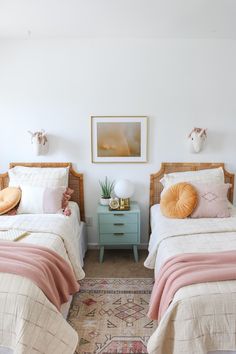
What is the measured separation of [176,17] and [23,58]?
167cm

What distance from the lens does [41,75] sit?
302 centimetres

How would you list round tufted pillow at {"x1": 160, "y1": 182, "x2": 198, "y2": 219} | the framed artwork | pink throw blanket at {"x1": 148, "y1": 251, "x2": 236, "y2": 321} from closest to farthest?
pink throw blanket at {"x1": 148, "y1": 251, "x2": 236, "y2": 321}, round tufted pillow at {"x1": 160, "y1": 182, "x2": 198, "y2": 219}, the framed artwork

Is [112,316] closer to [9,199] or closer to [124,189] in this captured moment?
[124,189]

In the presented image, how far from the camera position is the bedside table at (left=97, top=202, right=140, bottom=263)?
2943 millimetres

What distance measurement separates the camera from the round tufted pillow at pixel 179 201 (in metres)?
2.55

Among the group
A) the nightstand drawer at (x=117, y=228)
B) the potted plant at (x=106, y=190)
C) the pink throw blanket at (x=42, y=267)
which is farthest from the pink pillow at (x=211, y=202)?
the pink throw blanket at (x=42, y=267)

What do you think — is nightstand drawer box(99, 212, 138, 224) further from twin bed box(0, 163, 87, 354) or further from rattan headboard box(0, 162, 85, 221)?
twin bed box(0, 163, 87, 354)

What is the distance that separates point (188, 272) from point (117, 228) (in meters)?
1.40

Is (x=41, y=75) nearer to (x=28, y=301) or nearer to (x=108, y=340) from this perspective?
(x=28, y=301)

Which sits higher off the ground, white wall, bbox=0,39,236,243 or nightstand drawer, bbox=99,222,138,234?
white wall, bbox=0,39,236,243

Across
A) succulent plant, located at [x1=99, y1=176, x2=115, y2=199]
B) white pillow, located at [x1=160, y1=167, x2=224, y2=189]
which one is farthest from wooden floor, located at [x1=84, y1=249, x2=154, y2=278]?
white pillow, located at [x1=160, y1=167, x2=224, y2=189]

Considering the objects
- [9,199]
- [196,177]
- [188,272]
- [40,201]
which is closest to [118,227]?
[40,201]

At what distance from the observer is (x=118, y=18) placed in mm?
2414

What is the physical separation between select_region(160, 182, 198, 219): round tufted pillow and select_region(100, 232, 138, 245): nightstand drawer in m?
0.55
